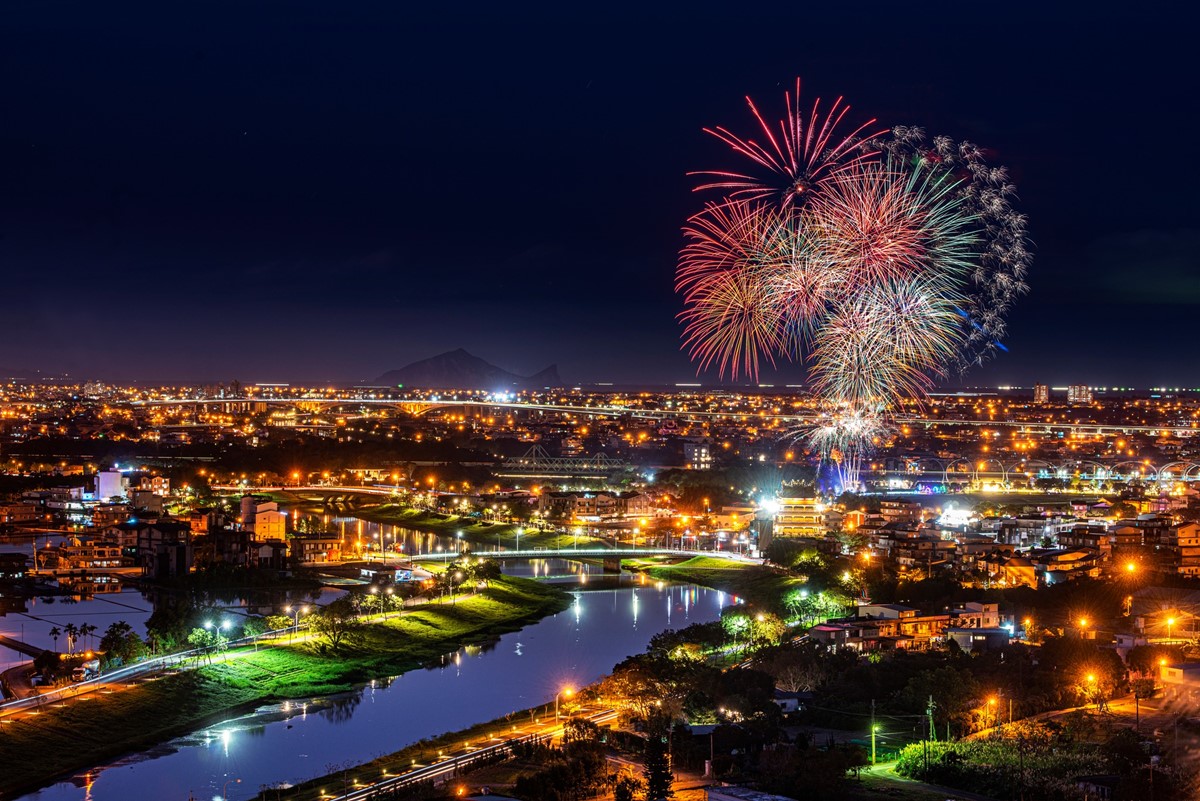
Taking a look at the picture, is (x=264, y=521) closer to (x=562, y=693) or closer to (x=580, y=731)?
(x=562, y=693)

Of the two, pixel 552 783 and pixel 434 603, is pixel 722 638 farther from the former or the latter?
pixel 552 783

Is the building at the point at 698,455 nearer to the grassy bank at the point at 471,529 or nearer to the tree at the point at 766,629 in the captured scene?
the grassy bank at the point at 471,529

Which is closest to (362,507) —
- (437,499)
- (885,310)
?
(437,499)

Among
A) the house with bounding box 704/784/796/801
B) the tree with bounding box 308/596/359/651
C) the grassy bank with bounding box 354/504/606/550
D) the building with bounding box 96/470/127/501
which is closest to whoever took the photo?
the house with bounding box 704/784/796/801

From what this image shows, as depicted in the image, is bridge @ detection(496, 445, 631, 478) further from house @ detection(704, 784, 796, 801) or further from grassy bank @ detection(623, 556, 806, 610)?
house @ detection(704, 784, 796, 801)

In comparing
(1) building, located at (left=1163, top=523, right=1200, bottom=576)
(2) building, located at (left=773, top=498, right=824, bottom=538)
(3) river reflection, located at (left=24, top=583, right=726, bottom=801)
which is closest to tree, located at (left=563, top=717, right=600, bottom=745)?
(3) river reflection, located at (left=24, top=583, right=726, bottom=801)
